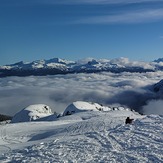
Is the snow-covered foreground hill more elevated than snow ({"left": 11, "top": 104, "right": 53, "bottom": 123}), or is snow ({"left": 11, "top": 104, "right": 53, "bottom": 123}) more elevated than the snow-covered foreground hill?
the snow-covered foreground hill

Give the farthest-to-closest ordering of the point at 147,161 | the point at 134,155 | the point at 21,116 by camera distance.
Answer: the point at 21,116 → the point at 134,155 → the point at 147,161

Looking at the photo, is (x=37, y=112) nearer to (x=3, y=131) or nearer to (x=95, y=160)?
(x=3, y=131)

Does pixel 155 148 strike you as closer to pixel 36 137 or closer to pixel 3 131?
pixel 36 137

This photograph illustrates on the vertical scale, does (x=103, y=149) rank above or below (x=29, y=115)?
above

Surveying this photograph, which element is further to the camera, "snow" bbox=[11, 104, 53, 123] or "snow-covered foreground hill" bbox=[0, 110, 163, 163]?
"snow" bbox=[11, 104, 53, 123]

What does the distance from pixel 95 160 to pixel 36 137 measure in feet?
65.0

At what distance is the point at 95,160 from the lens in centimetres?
2103

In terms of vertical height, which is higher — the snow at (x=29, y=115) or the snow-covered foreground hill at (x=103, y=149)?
the snow-covered foreground hill at (x=103, y=149)

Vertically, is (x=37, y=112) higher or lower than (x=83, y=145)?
lower

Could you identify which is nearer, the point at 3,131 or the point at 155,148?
the point at 155,148

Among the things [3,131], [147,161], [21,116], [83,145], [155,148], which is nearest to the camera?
[147,161]

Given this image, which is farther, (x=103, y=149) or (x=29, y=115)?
(x=29, y=115)

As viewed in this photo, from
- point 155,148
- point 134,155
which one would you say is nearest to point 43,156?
point 134,155

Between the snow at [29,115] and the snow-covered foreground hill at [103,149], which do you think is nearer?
the snow-covered foreground hill at [103,149]
